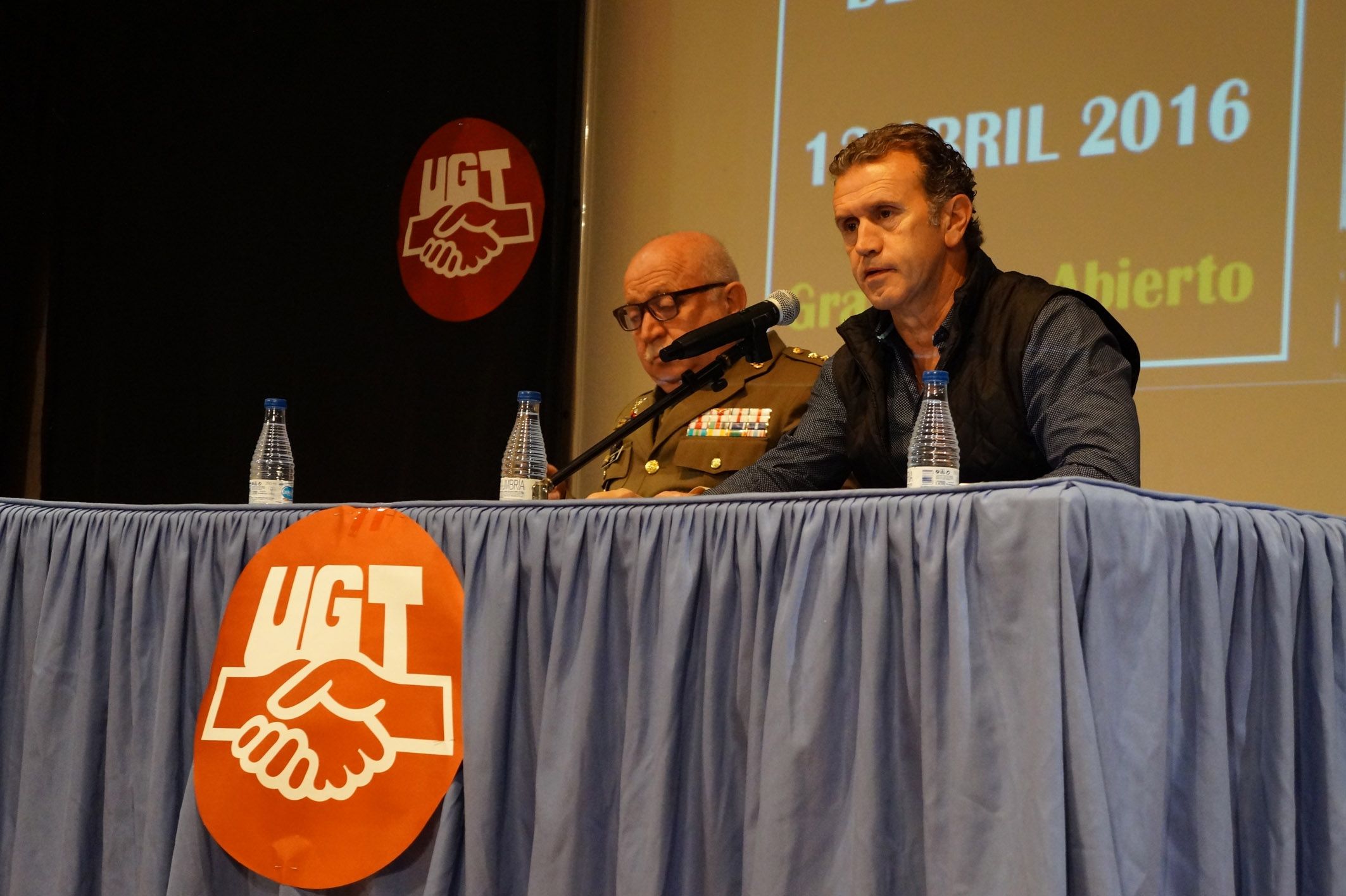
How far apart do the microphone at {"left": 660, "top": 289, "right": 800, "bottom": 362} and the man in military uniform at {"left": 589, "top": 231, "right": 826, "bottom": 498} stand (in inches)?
26.0

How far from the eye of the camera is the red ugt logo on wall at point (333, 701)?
1382 millimetres

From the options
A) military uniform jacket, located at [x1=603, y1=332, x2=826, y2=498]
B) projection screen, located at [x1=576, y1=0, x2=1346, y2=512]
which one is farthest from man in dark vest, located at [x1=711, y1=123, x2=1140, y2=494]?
projection screen, located at [x1=576, y1=0, x2=1346, y2=512]

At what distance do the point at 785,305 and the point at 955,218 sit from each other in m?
0.39

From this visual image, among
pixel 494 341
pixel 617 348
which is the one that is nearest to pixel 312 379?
pixel 494 341

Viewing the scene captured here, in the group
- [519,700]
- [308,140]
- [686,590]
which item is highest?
[308,140]

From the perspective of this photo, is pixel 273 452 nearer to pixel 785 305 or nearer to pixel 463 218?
pixel 785 305

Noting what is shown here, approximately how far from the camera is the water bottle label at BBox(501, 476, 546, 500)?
1.86m

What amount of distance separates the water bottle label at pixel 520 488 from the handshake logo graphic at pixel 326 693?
0.42 meters

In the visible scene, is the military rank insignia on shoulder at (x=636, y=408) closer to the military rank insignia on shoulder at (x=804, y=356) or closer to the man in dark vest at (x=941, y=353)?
the military rank insignia on shoulder at (x=804, y=356)

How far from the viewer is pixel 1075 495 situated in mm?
1037

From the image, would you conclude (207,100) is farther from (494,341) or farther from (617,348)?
(617,348)

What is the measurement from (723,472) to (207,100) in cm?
243

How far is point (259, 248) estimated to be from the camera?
3832 millimetres

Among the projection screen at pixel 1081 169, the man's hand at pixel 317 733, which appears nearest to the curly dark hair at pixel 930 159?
the projection screen at pixel 1081 169
